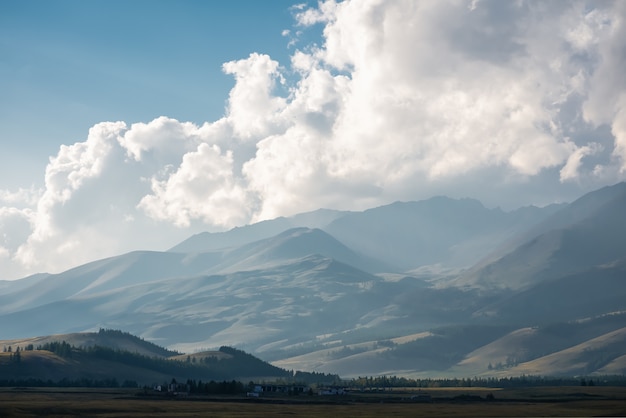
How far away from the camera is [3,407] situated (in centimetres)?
19400

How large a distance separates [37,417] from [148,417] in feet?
78.2

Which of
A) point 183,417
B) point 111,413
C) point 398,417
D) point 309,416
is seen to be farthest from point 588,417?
point 111,413

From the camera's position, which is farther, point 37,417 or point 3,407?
point 3,407

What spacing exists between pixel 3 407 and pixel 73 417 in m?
21.3

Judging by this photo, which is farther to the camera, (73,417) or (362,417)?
(362,417)

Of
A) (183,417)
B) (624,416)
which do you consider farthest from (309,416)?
(624,416)

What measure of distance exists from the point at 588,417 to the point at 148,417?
342 feet

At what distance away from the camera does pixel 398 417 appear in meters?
198

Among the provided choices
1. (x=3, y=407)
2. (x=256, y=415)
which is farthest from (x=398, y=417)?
(x=3, y=407)

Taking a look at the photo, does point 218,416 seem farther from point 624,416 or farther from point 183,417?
point 624,416

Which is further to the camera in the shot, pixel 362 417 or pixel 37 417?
pixel 362 417

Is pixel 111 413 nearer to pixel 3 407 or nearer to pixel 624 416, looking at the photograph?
pixel 3 407

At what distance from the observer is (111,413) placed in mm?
194625

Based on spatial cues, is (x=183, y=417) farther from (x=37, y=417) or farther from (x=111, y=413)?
(x=37, y=417)
